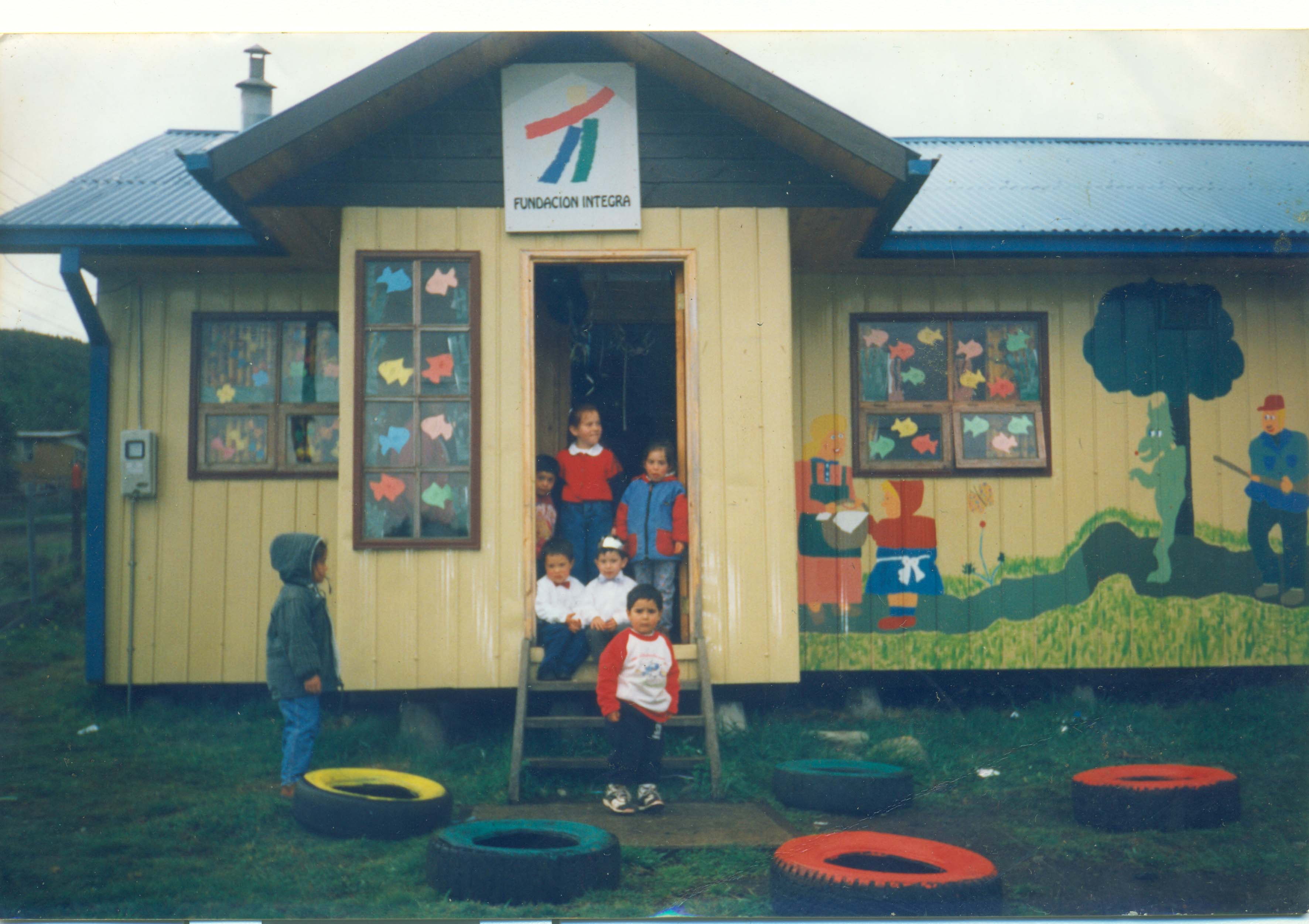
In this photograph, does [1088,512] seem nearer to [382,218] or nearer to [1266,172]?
[1266,172]

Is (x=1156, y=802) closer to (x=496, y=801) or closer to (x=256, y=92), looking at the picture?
(x=496, y=801)

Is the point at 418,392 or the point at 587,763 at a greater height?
the point at 418,392

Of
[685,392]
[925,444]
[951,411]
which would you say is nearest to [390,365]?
[685,392]

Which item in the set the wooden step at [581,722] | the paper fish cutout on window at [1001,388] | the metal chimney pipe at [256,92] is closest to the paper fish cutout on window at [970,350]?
the paper fish cutout on window at [1001,388]

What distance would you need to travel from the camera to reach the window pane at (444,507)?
5.53 meters

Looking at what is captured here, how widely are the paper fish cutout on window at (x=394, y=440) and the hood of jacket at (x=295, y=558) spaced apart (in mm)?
635

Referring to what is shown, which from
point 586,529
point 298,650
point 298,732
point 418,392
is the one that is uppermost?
point 418,392

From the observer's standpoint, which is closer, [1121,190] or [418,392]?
[418,392]

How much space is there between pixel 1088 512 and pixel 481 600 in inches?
173

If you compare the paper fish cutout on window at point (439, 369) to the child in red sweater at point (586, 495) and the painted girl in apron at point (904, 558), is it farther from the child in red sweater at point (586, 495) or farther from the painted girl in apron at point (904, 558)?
the painted girl in apron at point (904, 558)

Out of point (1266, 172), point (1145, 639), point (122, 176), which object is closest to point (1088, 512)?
point (1145, 639)

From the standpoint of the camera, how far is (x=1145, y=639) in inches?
271

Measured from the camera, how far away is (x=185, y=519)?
680cm

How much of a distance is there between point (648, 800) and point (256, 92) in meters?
5.14
